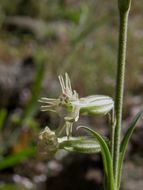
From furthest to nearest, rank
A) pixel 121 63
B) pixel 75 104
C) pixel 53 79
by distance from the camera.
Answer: pixel 53 79 < pixel 75 104 < pixel 121 63

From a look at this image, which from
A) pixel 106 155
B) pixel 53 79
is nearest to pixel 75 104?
pixel 106 155

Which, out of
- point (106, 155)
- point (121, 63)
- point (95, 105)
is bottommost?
point (106, 155)

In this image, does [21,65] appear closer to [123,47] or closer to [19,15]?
[19,15]

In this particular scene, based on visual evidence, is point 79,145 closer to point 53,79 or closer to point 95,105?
point 95,105

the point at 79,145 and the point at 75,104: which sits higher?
the point at 75,104

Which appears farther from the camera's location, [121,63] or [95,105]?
[95,105]

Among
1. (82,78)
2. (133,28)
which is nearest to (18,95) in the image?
(82,78)
